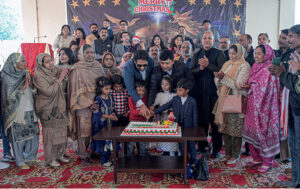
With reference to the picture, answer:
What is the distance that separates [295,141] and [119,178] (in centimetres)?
217

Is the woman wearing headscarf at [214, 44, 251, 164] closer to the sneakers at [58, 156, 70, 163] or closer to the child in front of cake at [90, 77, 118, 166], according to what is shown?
the child in front of cake at [90, 77, 118, 166]

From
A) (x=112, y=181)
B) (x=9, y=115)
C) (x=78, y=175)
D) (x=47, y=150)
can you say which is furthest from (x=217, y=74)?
(x=9, y=115)

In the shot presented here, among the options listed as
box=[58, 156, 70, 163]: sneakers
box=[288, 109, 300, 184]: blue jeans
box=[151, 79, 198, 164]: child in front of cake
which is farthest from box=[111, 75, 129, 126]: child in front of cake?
box=[288, 109, 300, 184]: blue jeans

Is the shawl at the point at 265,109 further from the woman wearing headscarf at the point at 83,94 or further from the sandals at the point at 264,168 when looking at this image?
the woman wearing headscarf at the point at 83,94

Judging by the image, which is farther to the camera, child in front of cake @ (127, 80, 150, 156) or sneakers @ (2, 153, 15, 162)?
sneakers @ (2, 153, 15, 162)

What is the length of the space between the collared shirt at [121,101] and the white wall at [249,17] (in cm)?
612

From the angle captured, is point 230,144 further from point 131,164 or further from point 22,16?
point 22,16

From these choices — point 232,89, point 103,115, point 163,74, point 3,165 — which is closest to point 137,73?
point 163,74

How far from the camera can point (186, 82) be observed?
3.26m

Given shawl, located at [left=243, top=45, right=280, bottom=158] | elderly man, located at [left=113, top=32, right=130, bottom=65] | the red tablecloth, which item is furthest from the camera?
the red tablecloth

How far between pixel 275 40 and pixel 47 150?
27.4 ft

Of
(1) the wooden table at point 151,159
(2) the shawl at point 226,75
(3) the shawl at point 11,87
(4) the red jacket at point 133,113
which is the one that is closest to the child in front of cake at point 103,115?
(4) the red jacket at point 133,113

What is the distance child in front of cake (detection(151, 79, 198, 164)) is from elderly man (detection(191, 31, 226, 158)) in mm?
539

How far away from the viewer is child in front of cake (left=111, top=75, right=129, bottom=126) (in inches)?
143
